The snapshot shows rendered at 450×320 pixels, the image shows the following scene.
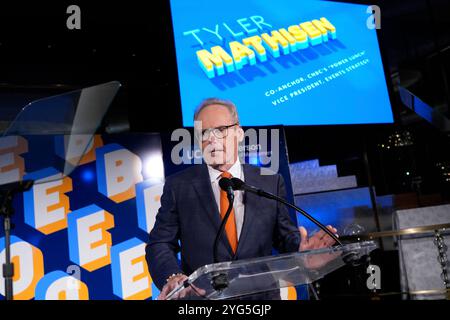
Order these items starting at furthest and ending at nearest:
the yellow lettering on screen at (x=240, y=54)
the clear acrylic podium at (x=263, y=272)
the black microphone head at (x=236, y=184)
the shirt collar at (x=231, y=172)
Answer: the yellow lettering on screen at (x=240, y=54), the shirt collar at (x=231, y=172), the black microphone head at (x=236, y=184), the clear acrylic podium at (x=263, y=272)

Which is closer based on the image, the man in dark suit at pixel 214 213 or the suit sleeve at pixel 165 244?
the suit sleeve at pixel 165 244

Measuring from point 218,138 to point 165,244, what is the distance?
0.53 m

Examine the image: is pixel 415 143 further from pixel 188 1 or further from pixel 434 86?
pixel 188 1

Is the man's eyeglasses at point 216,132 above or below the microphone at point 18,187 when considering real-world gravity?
above

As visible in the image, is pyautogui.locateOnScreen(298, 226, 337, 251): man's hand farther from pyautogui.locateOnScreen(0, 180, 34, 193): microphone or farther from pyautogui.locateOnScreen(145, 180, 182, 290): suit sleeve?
pyautogui.locateOnScreen(0, 180, 34, 193): microphone

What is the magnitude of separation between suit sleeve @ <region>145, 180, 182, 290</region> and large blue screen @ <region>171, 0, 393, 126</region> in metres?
1.42

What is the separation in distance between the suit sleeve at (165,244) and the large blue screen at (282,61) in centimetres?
142

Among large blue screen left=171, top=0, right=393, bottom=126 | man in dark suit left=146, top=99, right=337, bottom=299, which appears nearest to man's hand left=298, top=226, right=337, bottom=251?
man in dark suit left=146, top=99, right=337, bottom=299

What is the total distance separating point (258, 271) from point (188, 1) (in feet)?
9.77

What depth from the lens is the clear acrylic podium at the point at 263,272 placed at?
116 cm

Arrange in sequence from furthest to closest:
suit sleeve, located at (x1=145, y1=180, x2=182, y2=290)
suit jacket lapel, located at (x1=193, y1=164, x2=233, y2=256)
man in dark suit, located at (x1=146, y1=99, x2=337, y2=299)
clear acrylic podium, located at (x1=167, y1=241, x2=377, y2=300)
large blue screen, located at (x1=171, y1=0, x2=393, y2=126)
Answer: large blue screen, located at (x1=171, y1=0, x2=393, y2=126), suit jacket lapel, located at (x1=193, y1=164, x2=233, y2=256), man in dark suit, located at (x1=146, y1=99, x2=337, y2=299), suit sleeve, located at (x1=145, y1=180, x2=182, y2=290), clear acrylic podium, located at (x1=167, y1=241, x2=377, y2=300)

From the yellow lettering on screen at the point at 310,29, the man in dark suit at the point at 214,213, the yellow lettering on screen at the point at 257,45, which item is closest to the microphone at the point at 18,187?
the man in dark suit at the point at 214,213

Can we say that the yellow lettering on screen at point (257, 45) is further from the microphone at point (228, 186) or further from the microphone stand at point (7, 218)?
the microphone stand at point (7, 218)

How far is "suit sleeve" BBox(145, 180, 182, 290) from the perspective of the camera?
1847 mm
